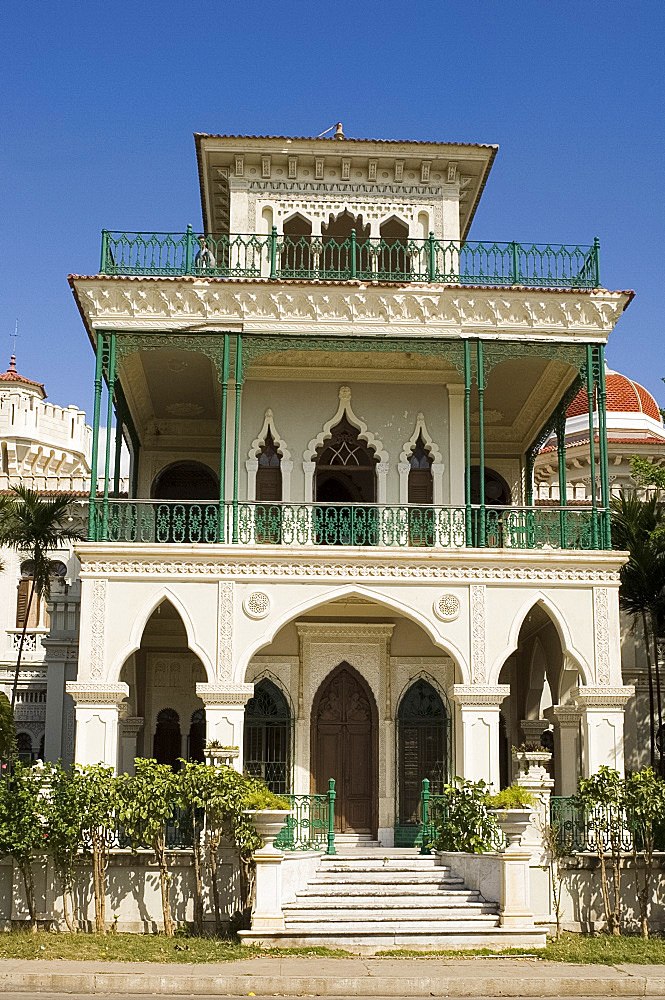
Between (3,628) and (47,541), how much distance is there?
24.3 feet

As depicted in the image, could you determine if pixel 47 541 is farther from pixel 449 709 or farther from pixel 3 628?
pixel 449 709

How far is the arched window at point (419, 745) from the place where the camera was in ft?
73.9

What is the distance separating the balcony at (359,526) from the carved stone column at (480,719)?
2251mm

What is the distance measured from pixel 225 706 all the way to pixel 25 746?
1169cm

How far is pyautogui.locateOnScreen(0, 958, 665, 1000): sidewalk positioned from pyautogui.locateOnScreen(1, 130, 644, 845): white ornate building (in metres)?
5.09

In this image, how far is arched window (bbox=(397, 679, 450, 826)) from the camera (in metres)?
22.5

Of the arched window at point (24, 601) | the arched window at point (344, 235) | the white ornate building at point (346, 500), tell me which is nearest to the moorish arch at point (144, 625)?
the white ornate building at point (346, 500)

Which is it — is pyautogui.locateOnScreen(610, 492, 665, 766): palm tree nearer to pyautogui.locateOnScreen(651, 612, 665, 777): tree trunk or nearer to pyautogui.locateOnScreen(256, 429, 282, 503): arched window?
pyautogui.locateOnScreen(651, 612, 665, 777): tree trunk

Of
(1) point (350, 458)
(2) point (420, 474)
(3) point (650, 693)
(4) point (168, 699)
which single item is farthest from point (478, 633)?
(4) point (168, 699)

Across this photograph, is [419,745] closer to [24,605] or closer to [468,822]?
[468,822]

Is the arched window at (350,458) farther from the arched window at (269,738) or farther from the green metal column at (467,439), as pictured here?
the arched window at (269,738)

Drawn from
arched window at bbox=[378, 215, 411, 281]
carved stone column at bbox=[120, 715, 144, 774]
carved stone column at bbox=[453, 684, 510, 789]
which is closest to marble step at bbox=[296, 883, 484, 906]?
carved stone column at bbox=[453, 684, 510, 789]

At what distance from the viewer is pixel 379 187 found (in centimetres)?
2445

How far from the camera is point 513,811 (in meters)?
17.2
